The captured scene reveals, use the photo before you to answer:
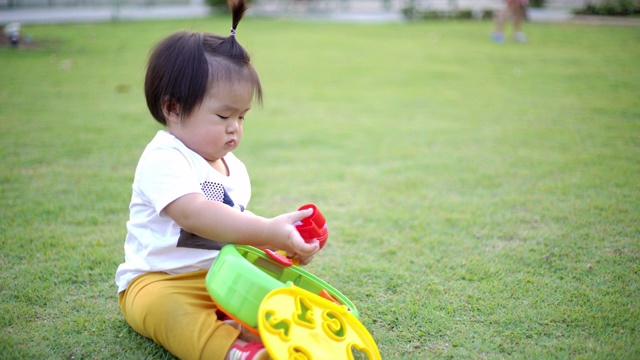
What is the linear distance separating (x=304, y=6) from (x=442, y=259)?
19.0 metres

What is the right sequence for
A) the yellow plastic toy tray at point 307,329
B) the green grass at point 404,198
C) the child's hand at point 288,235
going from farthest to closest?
the green grass at point 404,198, the child's hand at point 288,235, the yellow plastic toy tray at point 307,329

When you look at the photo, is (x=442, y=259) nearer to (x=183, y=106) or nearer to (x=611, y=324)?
(x=611, y=324)

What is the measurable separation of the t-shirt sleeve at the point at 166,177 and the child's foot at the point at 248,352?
461mm

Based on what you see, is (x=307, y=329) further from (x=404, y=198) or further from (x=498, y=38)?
(x=498, y=38)

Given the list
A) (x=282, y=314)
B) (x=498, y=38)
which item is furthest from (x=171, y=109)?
(x=498, y=38)

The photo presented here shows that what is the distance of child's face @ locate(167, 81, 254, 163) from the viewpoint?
171 centimetres

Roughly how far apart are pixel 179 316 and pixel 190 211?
1.02 feet

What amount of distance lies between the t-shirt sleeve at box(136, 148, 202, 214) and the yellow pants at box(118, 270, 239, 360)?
251 millimetres

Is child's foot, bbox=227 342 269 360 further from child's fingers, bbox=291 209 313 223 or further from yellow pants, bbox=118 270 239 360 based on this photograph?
child's fingers, bbox=291 209 313 223

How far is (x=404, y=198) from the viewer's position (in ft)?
10.3

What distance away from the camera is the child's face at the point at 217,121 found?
5.62 ft

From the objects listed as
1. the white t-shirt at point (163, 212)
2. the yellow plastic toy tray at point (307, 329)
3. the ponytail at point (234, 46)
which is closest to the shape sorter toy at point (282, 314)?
the yellow plastic toy tray at point (307, 329)

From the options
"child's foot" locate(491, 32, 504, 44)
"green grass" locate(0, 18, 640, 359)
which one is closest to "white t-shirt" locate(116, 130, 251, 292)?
"green grass" locate(0, 18, 640, 359)

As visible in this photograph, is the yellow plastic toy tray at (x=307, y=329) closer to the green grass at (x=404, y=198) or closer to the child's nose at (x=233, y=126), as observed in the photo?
the green grass at (x=404, y=198)
